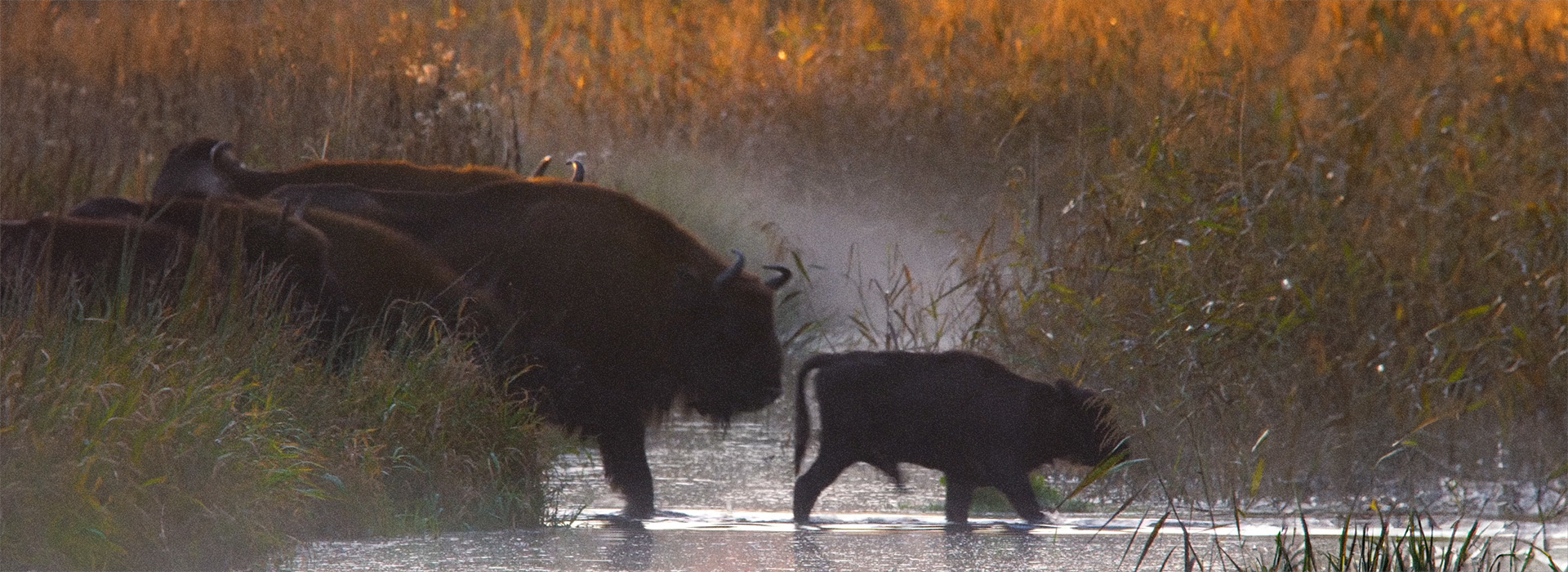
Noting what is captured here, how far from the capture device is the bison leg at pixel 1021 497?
6.99 metres

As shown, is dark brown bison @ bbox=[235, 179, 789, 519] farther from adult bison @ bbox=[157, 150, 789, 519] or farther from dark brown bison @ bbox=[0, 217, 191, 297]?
dark brown bison @ bbox=[0, 217, 191, 297]

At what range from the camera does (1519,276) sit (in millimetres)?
8414

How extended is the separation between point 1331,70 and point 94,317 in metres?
7.90

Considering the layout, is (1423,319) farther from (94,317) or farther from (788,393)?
(94,317)

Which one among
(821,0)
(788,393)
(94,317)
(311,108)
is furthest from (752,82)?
(94,317)

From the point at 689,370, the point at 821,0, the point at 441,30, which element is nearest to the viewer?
the point at 689,370

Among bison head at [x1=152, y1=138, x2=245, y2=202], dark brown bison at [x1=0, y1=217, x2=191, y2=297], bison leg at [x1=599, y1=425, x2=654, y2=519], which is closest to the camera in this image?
dark brown bison at [x1=0, y1=217, x2=191, y2=297]

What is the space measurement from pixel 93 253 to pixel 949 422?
9.76ft

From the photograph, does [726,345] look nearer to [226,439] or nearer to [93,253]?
[93,253]

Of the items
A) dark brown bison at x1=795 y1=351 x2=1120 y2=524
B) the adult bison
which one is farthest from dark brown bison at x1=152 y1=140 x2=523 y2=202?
dark brown bison at x1=795 y1=351 x2=1120 y2=524

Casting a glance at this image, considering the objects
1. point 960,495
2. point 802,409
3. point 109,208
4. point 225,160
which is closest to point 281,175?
point 225,160

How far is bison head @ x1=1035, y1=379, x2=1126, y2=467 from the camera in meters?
7.39

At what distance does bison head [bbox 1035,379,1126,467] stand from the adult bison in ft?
4.05

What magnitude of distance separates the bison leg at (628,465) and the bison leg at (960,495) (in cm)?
106
